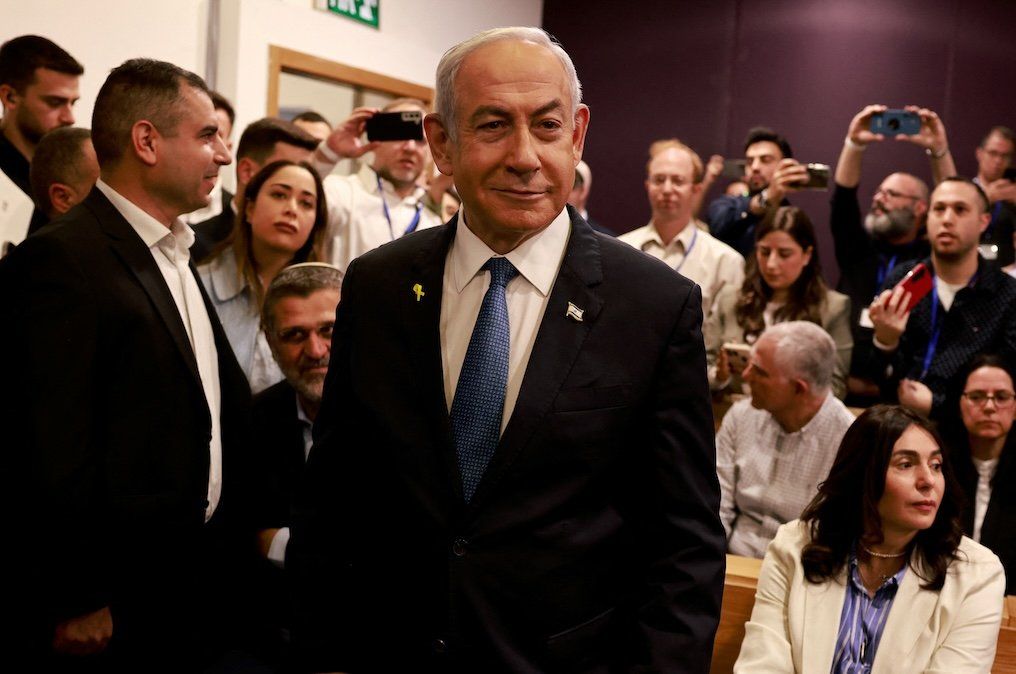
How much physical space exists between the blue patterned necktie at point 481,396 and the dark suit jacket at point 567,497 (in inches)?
0.8

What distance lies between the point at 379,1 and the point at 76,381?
4.34m

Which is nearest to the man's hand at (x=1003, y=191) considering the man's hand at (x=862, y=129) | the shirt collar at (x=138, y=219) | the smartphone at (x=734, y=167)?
the man's hand at (x=862, y=129)

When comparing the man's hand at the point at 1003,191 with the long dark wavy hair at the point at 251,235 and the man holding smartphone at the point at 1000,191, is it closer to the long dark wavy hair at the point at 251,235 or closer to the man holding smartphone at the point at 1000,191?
the man holding smartphone at the point at 1000,191

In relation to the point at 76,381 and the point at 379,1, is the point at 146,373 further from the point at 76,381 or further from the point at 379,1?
the point at 379,1

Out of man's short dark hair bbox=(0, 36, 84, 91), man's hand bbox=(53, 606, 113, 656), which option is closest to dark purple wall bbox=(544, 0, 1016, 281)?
A: man's short dark hair bbox=(0, 36, 84, 91)

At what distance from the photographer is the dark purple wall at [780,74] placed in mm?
→ 6160

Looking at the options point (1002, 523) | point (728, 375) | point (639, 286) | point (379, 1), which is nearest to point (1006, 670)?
point (1002, 523)

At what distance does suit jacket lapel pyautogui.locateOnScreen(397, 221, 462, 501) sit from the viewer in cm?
119

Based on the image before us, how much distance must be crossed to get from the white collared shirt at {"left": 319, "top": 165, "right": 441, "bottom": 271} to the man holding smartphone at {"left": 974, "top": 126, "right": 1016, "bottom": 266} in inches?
97.8

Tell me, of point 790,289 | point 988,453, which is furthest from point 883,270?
point 988,453

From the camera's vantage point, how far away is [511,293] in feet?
4.09

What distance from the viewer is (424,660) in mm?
1211

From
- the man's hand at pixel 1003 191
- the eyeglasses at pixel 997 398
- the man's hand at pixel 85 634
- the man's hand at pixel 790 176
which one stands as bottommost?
the man's hand at pixel 85 634

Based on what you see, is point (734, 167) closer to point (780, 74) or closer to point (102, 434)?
point (780, 74)
